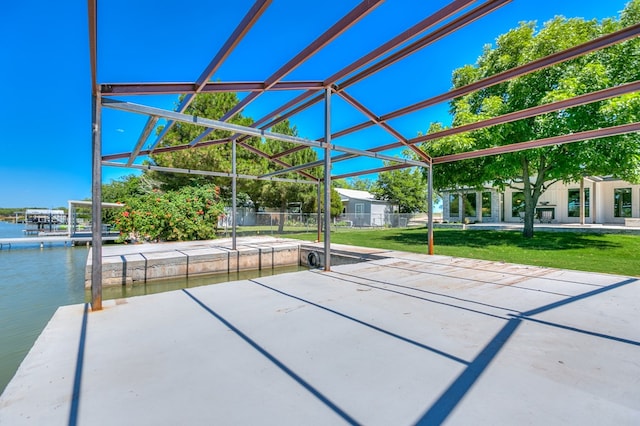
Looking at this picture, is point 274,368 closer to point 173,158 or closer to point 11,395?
point 11,395

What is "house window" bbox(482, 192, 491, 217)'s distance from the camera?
2038 cm

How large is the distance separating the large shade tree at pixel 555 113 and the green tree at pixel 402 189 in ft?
55.0

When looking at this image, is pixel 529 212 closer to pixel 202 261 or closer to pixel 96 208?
pixel 202 261

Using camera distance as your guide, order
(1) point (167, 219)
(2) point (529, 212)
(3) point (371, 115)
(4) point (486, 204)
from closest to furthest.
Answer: (3) point (371, 115), (1) point (167, 219), (2) point (529, 212), (4) point (486, 204)

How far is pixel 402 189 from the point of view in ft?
92.7

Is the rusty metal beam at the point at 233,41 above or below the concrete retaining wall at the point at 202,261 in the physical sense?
above

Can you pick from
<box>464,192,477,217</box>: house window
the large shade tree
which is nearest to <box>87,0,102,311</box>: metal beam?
the large shade tree

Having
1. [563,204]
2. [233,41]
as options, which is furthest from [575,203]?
[233,41]

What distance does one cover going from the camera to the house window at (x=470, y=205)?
2111 cm

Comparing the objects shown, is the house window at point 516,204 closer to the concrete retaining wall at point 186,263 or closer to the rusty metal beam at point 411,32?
the concrete retaining wall at point 186,263

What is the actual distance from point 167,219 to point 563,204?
69.6 ft

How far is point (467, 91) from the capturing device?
14.1 ft

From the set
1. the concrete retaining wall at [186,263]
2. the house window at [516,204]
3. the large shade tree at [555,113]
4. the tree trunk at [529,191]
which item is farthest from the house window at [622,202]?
the concrete retaining wall at [186,263]

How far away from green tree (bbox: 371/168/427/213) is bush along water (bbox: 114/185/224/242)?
1950 centimetres
